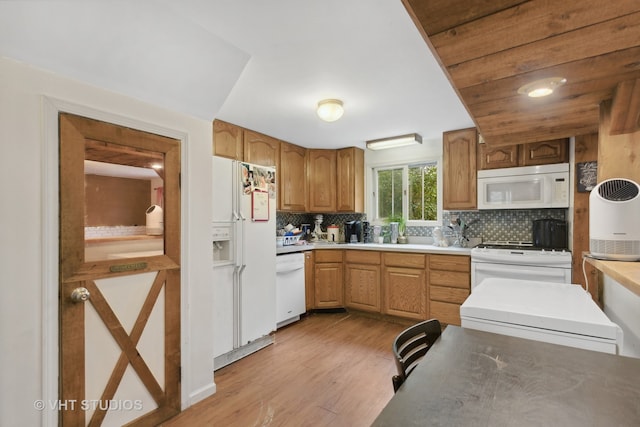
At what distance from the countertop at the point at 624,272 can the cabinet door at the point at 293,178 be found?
3.05m

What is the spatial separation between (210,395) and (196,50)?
2.21 meters

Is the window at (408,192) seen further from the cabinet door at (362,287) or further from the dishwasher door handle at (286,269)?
the dishwasher door handle at (286,269)

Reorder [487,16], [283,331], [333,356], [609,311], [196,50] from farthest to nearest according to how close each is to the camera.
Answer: [283,331] → [333,356] → [196,50] → [609,311] → [487,16]

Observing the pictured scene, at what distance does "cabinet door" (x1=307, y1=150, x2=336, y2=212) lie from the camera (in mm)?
4242

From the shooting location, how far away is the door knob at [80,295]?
1.48m

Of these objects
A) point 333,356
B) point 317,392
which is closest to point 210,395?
point 317,392

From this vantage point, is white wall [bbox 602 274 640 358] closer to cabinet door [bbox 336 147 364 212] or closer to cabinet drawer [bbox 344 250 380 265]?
cabinet drawer [bbox 344 250 380 265]

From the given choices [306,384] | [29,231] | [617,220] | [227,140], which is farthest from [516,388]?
[227,140]

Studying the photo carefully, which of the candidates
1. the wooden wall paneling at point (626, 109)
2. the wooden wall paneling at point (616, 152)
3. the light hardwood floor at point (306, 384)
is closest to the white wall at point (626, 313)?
the wooden wall paneling at point (616, 152)

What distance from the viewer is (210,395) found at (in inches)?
81.7

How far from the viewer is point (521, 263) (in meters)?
2.73

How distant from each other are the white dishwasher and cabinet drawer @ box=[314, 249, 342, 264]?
31 cm

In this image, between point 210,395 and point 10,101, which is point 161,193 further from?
point 210,395

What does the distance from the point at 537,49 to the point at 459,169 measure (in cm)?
248
